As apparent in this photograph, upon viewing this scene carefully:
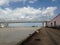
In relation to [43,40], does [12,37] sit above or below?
below

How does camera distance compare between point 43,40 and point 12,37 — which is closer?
point 43,40

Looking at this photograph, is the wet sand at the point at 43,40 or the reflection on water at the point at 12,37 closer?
the wet sand at the point at 43,40

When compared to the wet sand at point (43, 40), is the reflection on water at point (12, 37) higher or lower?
lower

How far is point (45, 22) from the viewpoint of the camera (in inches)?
5615

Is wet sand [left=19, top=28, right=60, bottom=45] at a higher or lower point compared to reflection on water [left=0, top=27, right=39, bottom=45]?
higher

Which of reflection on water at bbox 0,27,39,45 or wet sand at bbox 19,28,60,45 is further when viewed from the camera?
reflection on water at bbox 0,27,39,45
